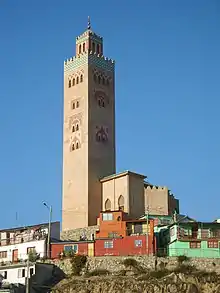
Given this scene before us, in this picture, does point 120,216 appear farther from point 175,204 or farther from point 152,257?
point 175,204

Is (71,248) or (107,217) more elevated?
(107,217)

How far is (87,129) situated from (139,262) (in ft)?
65.3

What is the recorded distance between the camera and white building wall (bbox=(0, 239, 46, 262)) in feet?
197

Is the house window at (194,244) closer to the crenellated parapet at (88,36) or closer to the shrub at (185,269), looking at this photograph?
the shrub at (185,269)

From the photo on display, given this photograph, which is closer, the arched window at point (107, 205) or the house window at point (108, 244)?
the house window at point (108, 244)

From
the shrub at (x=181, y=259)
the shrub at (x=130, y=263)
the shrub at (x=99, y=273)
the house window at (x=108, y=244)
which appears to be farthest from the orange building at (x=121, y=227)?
the shrub at (x=99, y=273)

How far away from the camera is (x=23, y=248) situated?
61469 millimetres

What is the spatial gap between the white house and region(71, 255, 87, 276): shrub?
3900mm

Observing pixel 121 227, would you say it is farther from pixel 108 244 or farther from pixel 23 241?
pixel 23 241

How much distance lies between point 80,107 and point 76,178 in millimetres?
7648

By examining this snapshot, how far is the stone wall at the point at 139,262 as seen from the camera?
5506cm

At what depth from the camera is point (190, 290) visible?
50531mm

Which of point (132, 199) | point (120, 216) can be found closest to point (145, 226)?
point (120, 216)

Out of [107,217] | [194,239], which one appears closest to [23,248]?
[107,217]
